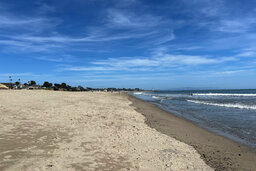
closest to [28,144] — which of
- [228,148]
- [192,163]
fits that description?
[192,163]

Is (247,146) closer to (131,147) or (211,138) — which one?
(211,138)

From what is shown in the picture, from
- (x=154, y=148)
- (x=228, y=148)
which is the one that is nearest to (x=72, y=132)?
(x=154, y=148)

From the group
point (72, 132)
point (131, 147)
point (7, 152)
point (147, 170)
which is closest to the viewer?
point (147, 170)

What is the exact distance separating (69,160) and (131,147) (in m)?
2.19

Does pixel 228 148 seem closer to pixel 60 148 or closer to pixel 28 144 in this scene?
pixel 60 148

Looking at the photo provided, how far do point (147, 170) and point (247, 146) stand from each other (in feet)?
17.8

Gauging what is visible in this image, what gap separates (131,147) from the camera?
599 centimetres

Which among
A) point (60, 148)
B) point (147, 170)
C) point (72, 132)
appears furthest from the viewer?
point (72, 132)

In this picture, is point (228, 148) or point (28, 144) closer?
point (28, 144)

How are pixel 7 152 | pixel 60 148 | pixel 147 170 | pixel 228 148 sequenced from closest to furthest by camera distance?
pixel 147 170 < pixel 7 152 < pixel 60 148 < pixel 228 148

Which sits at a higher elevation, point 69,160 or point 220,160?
point 69,160

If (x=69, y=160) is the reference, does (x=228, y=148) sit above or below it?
below

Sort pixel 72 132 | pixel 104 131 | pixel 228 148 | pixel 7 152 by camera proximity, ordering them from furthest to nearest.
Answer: pixel 104 131, pixel 72 132, pixel 228 148, pixel 7 152

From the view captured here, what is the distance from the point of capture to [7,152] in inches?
190
